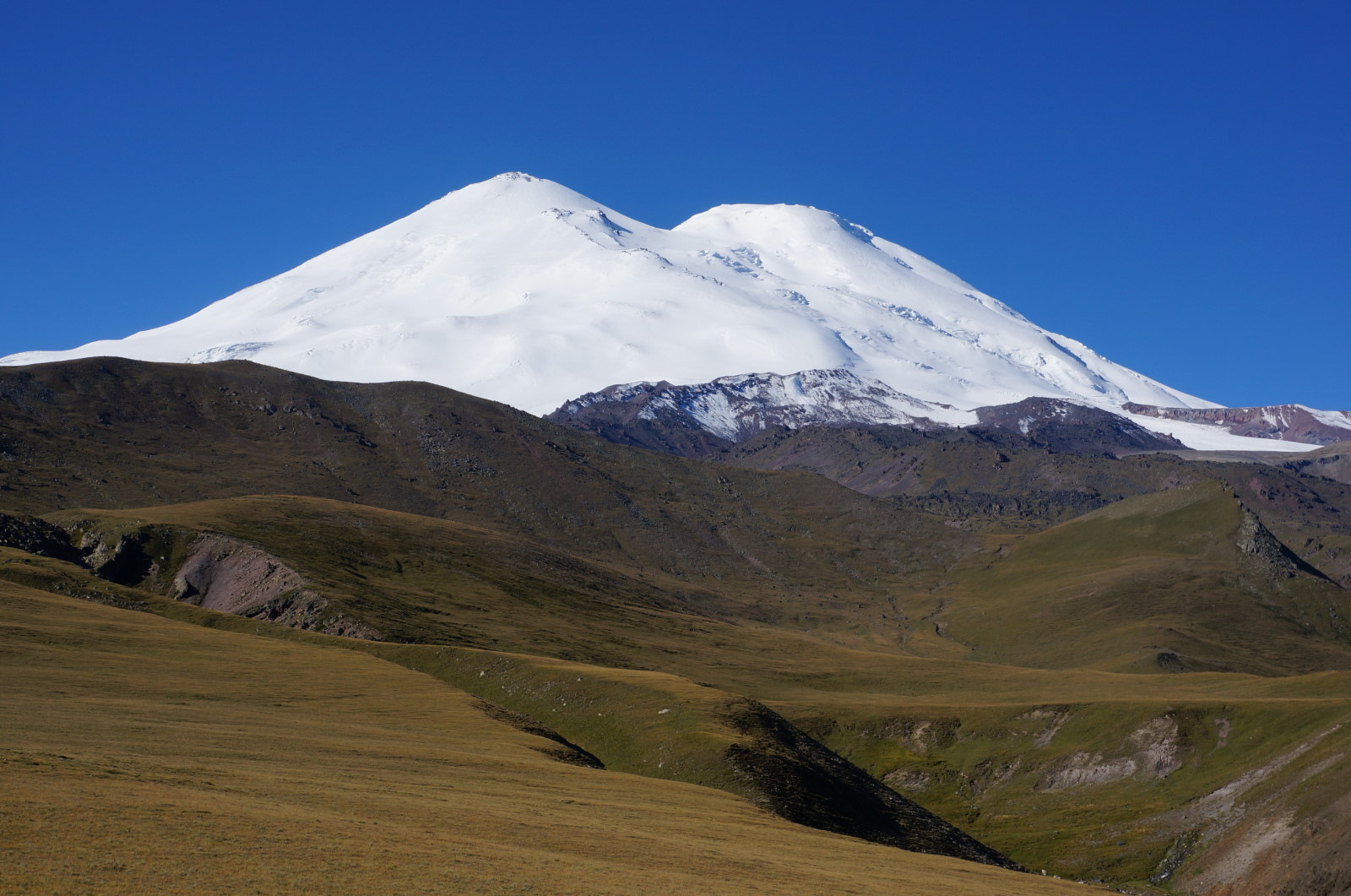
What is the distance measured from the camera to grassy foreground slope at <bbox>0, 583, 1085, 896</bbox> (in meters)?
32.3

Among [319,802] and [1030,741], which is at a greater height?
[319,802]

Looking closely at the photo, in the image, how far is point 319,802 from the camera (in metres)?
42.6

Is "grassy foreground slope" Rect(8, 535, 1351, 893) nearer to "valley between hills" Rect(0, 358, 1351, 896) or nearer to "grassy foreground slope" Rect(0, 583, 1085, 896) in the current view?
"valley between hills" Rect(0, 358, 1351, 896)

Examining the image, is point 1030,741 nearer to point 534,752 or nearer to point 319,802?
point 534,752

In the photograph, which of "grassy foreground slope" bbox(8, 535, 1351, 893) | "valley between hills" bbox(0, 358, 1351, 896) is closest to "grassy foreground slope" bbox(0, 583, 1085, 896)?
"valley between hills" bbox(0, 358, 1351, 896)

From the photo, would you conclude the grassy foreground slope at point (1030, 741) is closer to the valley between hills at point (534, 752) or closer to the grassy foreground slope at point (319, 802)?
the valley between hills at point (534, 752)

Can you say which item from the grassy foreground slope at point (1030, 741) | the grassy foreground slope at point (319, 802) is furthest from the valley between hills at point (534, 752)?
the grassy foreground slope at point (1030, 741)

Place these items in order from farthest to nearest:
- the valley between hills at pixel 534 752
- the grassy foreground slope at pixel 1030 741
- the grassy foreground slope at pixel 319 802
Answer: the grassy foreground slope at pixel 1030 741
the valley between hills at pixel 534 752
the grassy foreground slope at pixel 319 802

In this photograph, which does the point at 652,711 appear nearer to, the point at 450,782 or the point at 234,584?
the point at 450,782

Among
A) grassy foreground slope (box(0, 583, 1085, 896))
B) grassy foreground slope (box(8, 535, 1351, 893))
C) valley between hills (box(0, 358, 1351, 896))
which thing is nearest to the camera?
grassy foreground slope (box(0, 583, 1085, 896))

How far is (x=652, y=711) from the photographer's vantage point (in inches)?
3585

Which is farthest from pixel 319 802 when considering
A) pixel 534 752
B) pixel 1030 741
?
pixel 1030 741

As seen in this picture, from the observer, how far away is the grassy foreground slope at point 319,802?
3231cm

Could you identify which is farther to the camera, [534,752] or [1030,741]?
[1030,741]
